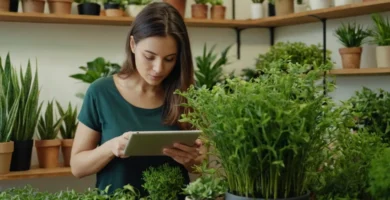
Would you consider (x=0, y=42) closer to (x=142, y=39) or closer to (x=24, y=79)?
(x=24, y=79)

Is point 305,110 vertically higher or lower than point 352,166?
higher

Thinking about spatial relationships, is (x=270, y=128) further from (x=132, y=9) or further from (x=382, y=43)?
(x=132, y=9)

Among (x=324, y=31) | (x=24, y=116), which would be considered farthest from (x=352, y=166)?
(x=324, y=31)

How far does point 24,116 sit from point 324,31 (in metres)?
1.85

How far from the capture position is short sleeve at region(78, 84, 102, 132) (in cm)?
181

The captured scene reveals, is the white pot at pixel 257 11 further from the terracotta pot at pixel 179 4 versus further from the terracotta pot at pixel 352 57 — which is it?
the terracotta pot at pixel 352 57

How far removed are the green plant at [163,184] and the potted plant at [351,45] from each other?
186cm

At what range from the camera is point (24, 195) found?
1.26 m

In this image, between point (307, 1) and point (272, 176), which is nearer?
point (272, 176)

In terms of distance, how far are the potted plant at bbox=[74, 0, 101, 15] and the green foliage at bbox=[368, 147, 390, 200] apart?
86.7 inches

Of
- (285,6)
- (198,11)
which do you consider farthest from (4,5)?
(285,6)

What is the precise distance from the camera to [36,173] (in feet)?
8.70

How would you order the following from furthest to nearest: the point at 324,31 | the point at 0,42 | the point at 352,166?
1. the point at 324,31
2. the point at 0,42
3. the point at 352,166

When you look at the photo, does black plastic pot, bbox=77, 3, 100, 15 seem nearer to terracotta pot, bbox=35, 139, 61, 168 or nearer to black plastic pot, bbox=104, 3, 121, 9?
black plastic pot, bbox=104, 3, 121, 9
